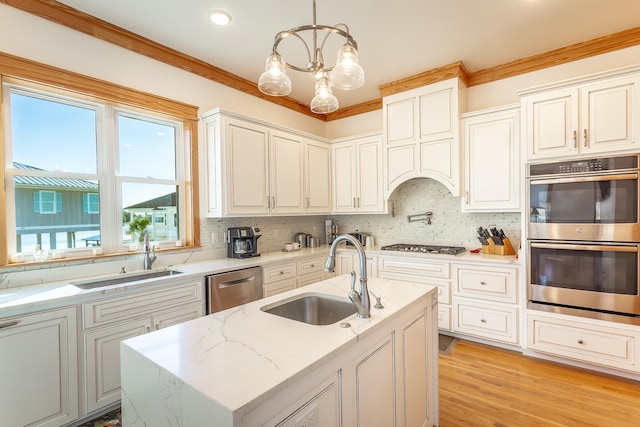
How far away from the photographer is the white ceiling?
2312mm

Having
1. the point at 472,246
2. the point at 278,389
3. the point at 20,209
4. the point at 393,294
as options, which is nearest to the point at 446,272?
the point at 472,246

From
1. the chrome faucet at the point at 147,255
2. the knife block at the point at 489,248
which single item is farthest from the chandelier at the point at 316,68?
the knife block at the point at 489,248

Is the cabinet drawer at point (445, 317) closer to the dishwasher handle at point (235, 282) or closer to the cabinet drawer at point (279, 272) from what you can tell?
the cabinet drawer at point (279, 272)

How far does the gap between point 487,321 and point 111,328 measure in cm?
324

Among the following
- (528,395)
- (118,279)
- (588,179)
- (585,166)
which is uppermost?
(585,166)

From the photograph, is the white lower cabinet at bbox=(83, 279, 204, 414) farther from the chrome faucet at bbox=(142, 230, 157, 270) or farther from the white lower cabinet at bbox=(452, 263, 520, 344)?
the white lower cabinet at bbox=(452, 263, 520, 344)

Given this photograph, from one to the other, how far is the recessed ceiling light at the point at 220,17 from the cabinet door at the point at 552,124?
2.69 m

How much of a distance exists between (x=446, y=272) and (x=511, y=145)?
1428mm

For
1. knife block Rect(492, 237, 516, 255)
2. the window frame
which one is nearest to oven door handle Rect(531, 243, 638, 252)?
knife block Rect(492, 237, 516, 255)

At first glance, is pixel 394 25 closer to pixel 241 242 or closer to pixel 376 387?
pixel 241 242

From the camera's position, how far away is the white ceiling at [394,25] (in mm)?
2312

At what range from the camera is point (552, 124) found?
8.57 ft

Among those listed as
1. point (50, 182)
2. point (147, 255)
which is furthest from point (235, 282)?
point (50, 182)

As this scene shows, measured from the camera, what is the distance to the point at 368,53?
3062 millimetres
